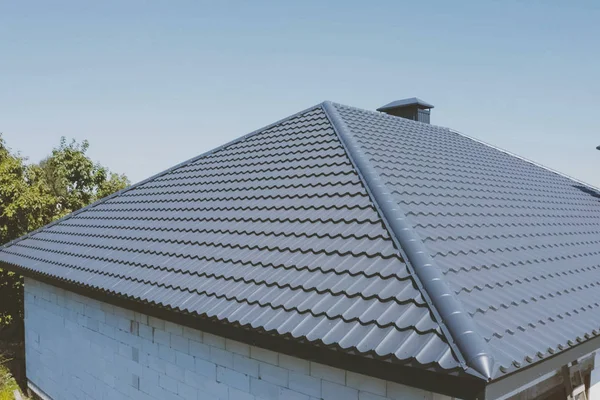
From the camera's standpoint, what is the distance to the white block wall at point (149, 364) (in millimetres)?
4094

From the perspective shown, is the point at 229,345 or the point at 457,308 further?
the point at 229,345

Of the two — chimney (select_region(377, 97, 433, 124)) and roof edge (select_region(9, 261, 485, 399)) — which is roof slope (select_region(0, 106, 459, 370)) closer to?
roof edge (select_region(9, 261, 485, 399))

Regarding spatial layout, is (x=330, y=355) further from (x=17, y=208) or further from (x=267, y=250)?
(x=17, y=208)

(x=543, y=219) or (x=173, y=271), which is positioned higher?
(x=543, y=219)

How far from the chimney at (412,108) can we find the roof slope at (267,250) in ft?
16.4

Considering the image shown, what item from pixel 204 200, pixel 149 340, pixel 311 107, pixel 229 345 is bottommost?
pixel 149 340

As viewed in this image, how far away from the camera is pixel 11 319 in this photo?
14.7 metres

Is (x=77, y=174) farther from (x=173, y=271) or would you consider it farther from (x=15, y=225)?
(x=173, y=271)

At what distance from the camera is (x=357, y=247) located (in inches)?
182

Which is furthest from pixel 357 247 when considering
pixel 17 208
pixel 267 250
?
pixel 17 208

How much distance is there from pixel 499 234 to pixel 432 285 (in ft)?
8.00

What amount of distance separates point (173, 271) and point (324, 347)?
9.36 feet

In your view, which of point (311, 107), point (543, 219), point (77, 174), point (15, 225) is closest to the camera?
point (543, 219)

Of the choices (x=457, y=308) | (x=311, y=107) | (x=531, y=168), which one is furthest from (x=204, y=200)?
(x=531, y=168)
